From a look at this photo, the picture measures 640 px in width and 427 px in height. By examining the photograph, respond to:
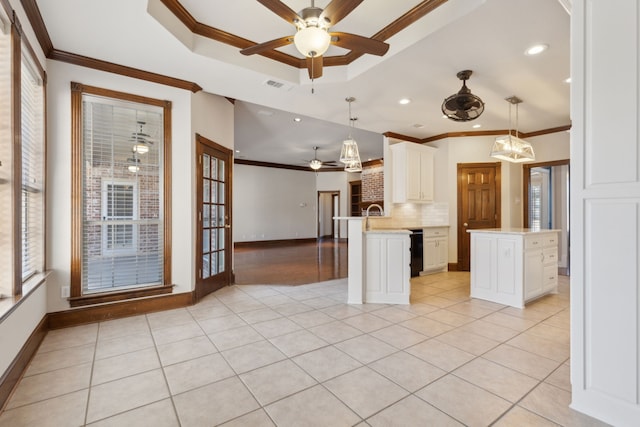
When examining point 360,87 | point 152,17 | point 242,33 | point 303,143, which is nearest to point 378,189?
point 303,143

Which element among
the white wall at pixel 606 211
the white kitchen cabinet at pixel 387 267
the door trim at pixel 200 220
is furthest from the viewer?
the door trim at pixel 200 220

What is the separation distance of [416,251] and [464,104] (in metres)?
2.77

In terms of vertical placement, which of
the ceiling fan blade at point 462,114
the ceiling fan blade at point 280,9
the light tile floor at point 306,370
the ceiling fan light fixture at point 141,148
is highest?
the ceiling fan blade at point 280,9

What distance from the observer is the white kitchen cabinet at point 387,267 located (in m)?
3.62

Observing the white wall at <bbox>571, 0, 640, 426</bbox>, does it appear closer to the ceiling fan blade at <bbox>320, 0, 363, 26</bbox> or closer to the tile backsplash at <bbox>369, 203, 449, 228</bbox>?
the ceiling fan blade at <bbox>320, 0, 363, 26</bbox>

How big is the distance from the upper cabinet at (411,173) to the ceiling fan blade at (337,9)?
3897mm

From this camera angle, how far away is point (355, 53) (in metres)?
3.37

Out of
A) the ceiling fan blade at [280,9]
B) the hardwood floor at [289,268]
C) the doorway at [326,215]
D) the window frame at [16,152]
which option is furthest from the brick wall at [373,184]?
the window frame at [16,152]

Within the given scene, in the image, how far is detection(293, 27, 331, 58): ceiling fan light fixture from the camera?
2023mm

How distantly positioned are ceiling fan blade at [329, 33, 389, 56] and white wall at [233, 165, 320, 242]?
8.23 meters

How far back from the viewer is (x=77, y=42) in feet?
9.21

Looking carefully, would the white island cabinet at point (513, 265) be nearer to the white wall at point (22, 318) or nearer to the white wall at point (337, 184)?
the white wall at point (22, 318)

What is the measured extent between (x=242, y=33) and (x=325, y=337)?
3.09 m

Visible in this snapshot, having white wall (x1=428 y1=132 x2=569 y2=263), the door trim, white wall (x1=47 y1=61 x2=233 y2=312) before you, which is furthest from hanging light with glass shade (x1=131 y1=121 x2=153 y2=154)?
white wall (x1=428 y1=132 x2=569 y2=263)
